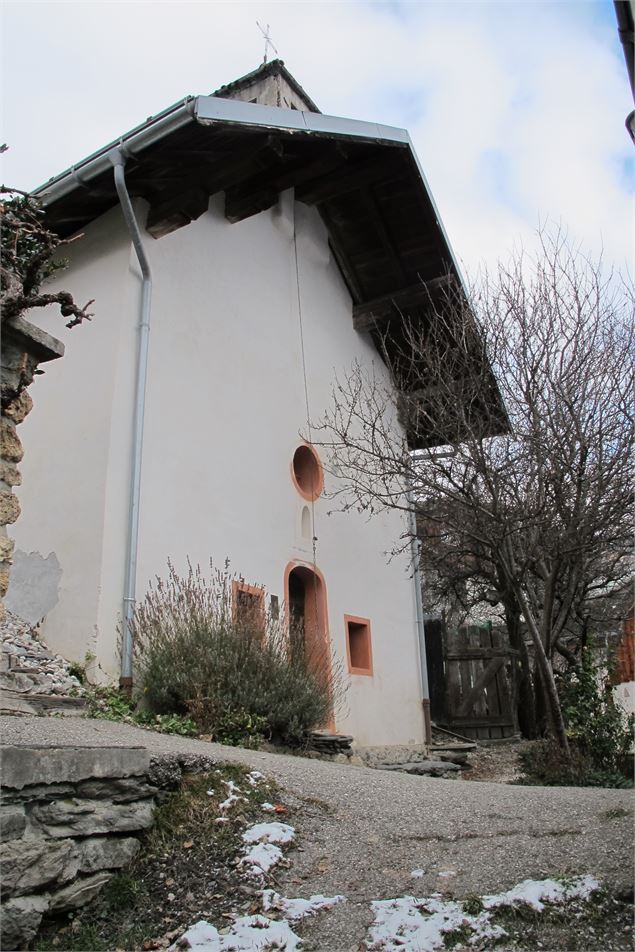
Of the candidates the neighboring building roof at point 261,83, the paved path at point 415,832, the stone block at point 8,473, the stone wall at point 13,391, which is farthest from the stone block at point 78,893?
the neighboring building roof at point 261,83

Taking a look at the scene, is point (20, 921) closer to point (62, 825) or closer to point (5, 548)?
point (62, 825)

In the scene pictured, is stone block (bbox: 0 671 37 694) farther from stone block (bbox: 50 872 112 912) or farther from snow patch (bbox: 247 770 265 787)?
stone block (bbox: 50 872 112 912)

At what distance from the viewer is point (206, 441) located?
919 cm

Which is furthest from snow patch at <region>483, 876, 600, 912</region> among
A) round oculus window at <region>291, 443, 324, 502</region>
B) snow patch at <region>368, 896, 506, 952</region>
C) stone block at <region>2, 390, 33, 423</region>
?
round oculus window at <region>291, 443, 324, 502</region>

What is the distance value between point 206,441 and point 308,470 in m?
2.40

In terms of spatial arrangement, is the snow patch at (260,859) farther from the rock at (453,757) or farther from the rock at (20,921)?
the rock at (453,757)

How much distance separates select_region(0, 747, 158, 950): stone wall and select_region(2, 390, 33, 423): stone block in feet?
5.83

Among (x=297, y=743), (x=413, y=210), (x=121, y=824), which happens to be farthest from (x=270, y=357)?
(x=121, y=824)

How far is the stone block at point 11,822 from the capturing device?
339cm

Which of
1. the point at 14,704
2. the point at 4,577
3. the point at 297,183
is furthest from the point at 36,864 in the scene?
the point at 297,183

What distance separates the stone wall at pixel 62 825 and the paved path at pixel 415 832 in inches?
14.1

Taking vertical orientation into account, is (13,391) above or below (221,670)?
above

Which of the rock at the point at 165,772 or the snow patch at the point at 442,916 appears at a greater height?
the rock at the point at 165,772

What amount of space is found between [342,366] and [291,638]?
5.37 metres
